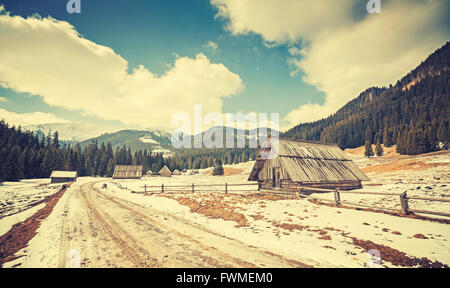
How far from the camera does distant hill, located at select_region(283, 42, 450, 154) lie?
68.2 m

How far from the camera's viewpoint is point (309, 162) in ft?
75.5

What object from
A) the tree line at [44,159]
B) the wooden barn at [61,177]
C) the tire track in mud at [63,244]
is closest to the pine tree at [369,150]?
the tree line at [44,159]

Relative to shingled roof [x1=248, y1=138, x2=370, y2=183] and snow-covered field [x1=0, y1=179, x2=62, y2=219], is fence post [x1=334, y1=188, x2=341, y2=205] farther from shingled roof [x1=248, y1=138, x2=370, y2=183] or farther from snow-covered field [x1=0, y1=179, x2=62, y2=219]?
snow-covered field [x1=0, y1=179, x2=62, y2=219]

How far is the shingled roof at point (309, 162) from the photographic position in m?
20.7

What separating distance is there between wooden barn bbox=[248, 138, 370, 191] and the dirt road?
13.6 metres

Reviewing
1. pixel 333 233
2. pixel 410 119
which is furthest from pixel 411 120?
pixel 333 233

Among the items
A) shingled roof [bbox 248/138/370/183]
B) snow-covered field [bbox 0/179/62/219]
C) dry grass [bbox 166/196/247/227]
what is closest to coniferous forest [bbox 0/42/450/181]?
snow-covered field [bbox 0/179/62/219]

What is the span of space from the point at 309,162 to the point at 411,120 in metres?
113

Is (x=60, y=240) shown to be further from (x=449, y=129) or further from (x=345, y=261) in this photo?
(x=449, y=129)

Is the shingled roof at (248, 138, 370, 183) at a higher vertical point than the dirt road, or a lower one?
higher

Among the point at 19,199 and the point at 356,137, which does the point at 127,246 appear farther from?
the point at 356,137

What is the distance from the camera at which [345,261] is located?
19.7ft
